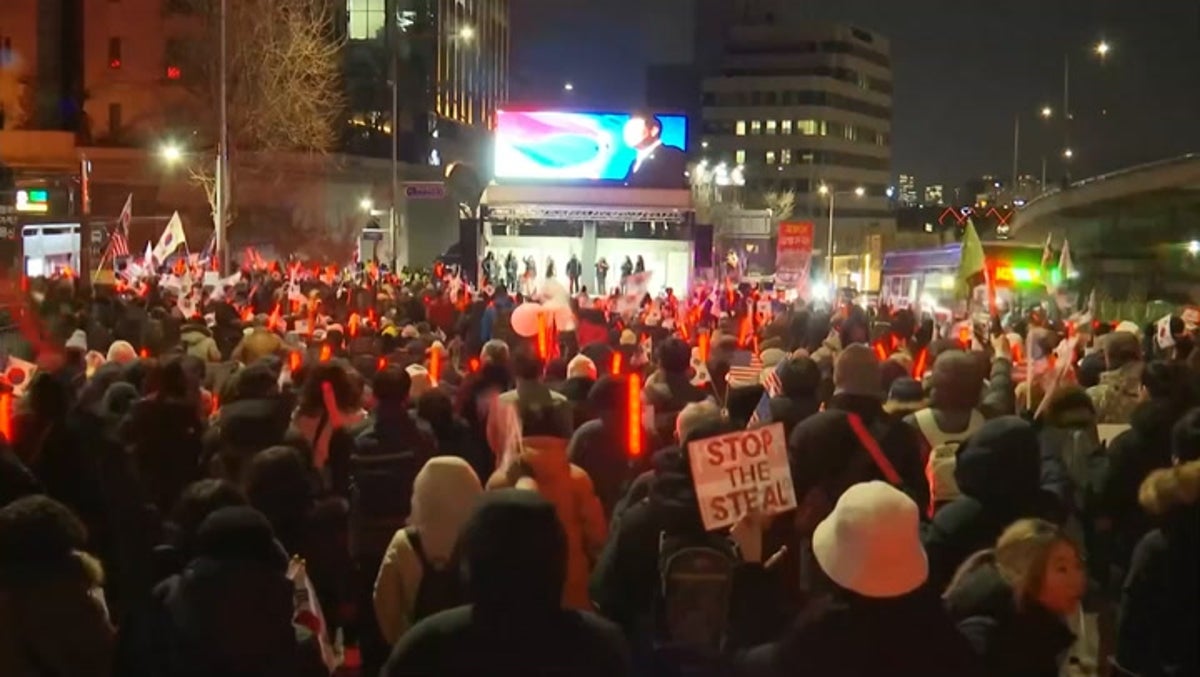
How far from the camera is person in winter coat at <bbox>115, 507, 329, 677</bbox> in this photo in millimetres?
4621

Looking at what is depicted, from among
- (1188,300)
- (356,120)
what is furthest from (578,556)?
(356,120)

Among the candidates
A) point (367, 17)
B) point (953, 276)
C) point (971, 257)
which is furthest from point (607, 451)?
point (367, 17)

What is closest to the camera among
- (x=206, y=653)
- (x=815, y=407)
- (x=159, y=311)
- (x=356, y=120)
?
(x=206, y=653)

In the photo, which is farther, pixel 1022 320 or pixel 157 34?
pixel 157 34

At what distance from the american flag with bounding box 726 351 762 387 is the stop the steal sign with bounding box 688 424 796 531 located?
4691 millimetres

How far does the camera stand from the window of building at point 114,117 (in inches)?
2377

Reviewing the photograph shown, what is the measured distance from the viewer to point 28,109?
59.9m

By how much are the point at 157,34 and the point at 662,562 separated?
59332 millimetres

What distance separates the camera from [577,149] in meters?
42.7

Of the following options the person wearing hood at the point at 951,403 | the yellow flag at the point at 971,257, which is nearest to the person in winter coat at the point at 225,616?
the person wearing hood at the point at 951,403

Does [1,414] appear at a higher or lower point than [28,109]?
lower

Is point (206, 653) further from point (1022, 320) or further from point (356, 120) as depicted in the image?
point (356, 120)

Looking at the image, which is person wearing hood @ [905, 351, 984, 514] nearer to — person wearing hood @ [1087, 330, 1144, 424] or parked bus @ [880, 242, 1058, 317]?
person wearing hood @ [1087, 330, 1144, 424]

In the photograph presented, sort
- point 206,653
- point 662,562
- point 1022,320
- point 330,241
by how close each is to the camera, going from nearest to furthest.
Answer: point 206,653 < point 662,562 < point 1022,320 < point 330,241
